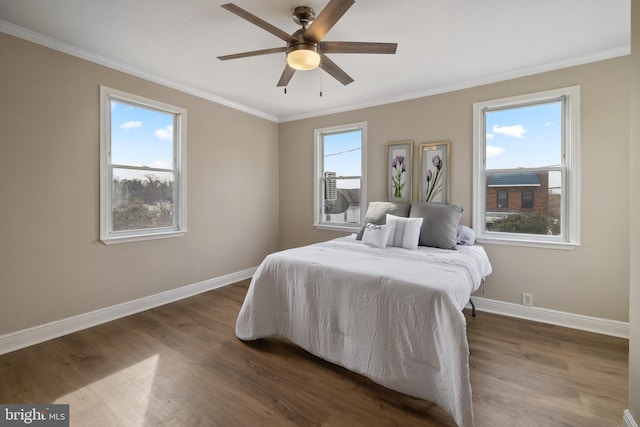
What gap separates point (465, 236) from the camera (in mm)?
2988

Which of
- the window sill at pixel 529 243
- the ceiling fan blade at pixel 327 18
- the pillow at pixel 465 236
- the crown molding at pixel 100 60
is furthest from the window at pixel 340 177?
the ceiling fan blade at pixel 327 18

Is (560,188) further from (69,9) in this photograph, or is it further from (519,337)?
(69,9)

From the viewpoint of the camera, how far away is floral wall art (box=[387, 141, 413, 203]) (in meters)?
3.59

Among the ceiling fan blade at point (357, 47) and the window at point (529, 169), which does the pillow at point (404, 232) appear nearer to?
the window at point (529, 169)

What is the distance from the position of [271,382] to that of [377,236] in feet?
5.37

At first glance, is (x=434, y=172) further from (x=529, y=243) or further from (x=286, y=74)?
(x=286, y=74)

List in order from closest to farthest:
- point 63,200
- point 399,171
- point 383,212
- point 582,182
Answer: point 63,200 < point 582,182 < point 383,212 < point 399,171

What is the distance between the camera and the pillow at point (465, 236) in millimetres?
2959

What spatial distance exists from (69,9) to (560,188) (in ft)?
14.9

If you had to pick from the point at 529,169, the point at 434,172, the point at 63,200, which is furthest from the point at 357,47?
the point at 63,200

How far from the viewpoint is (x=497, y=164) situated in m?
3.15

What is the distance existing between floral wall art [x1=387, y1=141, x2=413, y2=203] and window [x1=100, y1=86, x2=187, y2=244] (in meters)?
2.63

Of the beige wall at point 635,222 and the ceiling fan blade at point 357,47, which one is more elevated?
the ceiling fan blade at point 357,47

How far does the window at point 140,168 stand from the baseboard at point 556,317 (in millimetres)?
3736
